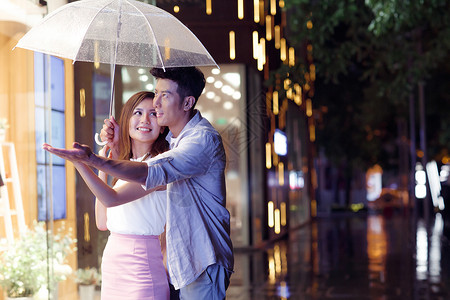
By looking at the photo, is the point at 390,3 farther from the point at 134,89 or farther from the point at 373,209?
the point at 373,209

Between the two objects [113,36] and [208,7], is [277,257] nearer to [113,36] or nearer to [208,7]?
[208,7]

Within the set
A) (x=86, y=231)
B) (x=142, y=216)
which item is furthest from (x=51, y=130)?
(x=142, y=216)

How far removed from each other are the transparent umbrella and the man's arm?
1012 millimetres

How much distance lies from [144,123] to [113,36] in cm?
64

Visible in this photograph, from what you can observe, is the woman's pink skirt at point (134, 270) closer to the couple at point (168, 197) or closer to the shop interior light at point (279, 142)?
the couple at point (168, 197)

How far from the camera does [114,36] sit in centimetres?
398

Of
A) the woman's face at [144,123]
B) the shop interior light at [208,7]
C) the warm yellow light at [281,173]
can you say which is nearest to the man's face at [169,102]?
the woman's face at [144,123]

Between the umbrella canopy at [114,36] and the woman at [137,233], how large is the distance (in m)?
0.38

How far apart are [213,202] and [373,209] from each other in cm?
4287

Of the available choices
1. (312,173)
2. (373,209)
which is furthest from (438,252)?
(373,209)

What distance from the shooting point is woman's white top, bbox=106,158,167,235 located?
137 inches

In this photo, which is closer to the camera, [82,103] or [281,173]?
[82,103]

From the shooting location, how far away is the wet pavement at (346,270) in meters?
10.2

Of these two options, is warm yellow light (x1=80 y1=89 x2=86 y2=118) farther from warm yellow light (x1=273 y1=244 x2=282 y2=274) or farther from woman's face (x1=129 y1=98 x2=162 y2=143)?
warm yellow light (x1=273 y1=244 x2=282 y2=274)
